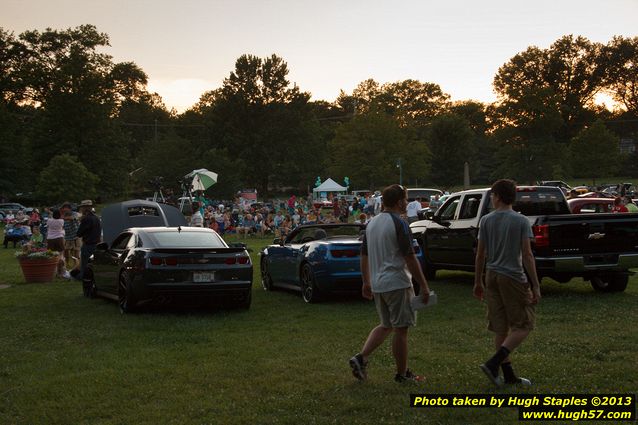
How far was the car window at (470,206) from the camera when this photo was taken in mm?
14406

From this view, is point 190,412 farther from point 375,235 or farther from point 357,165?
point 357,165

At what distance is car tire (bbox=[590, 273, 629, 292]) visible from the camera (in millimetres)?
13336

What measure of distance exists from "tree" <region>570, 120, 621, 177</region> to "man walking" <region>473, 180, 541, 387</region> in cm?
6882

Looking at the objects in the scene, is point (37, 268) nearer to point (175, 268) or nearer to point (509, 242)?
point (175, 268)

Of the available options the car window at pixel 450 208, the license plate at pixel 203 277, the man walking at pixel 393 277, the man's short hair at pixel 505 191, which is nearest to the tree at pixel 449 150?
the car window at pixel 450 208

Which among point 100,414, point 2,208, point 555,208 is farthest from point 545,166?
point 100,414

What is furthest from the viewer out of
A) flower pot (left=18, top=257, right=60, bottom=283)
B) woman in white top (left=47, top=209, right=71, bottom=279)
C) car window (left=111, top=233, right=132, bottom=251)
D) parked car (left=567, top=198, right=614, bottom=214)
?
parked car (left=567, top=198, right=614, bottom=214)

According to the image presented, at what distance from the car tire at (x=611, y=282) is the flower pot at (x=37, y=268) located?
11834 mm

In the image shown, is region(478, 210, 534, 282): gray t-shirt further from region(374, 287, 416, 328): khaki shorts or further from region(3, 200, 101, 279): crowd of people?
region(3, 200, 101, 279): crowd of people

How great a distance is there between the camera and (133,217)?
20.5 metres

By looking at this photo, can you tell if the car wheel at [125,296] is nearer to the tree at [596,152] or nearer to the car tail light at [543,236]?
the car tail light at [543,236]

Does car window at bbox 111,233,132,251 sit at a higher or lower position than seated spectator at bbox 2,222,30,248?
higher

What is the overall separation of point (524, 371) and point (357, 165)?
221ft

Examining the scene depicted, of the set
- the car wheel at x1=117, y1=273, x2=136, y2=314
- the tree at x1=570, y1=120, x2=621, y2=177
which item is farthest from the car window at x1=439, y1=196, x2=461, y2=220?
the tree at x1=570, y1=120, x2=621, y2=177
